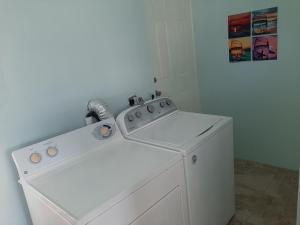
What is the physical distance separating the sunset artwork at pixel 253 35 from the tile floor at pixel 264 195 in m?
1.16

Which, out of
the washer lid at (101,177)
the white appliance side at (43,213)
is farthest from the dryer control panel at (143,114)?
the white appliance side at (43,213)

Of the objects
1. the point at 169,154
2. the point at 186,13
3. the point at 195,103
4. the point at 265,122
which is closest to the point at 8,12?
the point at 169,154

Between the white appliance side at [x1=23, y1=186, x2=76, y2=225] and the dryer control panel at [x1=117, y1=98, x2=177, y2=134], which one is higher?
the dryer control panel at [x1=117, y1=98, x2=177, y2=134]

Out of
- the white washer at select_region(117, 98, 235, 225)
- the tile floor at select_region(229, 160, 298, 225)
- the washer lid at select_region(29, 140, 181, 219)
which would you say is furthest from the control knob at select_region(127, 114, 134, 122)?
the tile floor at select_region(229, 160, 298, 225)

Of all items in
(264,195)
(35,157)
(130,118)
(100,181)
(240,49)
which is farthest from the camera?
(240,49)

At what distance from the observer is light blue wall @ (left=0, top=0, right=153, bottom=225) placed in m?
1.35

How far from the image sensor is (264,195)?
2174 millimetres

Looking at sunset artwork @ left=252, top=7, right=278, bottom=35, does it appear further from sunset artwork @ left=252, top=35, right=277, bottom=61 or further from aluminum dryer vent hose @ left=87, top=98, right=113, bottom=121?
aluminum dryer vent hose @ left=87, top=98, right=113, bottom=121

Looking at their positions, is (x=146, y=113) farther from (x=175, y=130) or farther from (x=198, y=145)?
(x=198, y=145)

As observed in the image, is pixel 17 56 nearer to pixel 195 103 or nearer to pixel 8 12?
pixel 8 12

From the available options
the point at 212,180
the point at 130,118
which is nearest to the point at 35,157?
the point at 130,118

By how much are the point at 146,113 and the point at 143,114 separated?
3 cm

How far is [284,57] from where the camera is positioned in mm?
2258

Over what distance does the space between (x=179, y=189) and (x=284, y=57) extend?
170 cm
